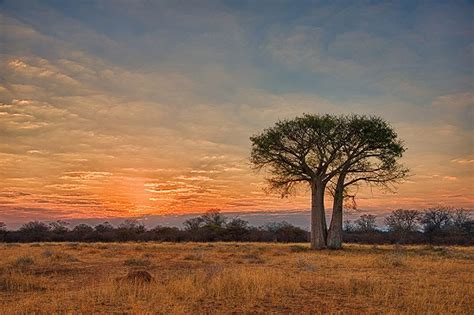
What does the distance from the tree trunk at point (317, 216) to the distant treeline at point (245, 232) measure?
21249 millimetres

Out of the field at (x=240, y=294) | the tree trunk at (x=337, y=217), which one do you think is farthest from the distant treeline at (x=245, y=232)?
the field at (x=240, y=294)

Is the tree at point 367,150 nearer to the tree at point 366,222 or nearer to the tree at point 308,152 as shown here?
the tree at point 308,152

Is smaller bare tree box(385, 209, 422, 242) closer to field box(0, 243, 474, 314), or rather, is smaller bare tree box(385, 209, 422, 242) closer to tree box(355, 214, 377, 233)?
tree box(355, 214, 377, 233)

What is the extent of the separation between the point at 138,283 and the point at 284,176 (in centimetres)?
2062

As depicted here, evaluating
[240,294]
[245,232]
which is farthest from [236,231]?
[240,294]

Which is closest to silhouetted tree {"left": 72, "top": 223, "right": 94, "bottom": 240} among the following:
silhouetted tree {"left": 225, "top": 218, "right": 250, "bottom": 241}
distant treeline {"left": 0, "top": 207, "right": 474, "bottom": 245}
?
distant treeline {"left": 0, "top": 207, "right": 474, "bottom": 245}

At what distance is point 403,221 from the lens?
206 ft

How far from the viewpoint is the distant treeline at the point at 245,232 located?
174 feet

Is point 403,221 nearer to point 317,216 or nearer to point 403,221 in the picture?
point 403,221

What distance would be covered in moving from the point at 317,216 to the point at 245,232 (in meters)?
30.3

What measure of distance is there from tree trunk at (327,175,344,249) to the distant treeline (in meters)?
20.9

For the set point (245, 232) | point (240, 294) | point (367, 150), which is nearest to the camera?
point (240, 294)

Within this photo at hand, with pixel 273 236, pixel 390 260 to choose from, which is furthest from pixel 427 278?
pixel 273 236

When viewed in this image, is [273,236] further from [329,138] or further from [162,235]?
[329,138]
